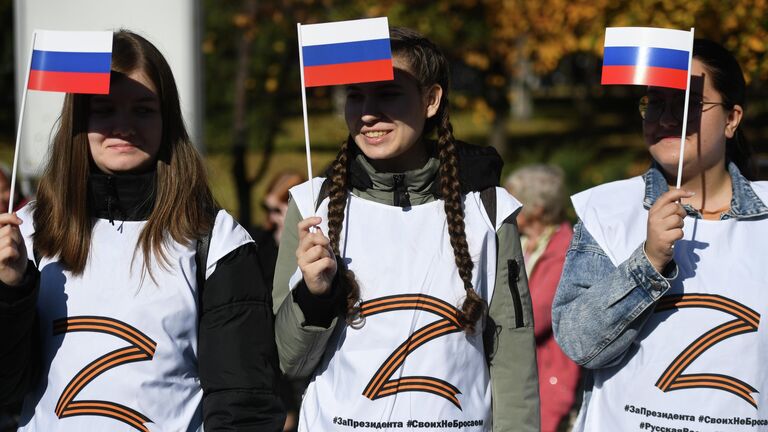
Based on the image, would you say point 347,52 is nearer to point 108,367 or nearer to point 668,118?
point 668,118

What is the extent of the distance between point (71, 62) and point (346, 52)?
0.78 meters

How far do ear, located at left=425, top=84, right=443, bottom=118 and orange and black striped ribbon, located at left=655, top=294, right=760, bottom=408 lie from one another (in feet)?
3.21

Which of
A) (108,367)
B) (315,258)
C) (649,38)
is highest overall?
(649,38)

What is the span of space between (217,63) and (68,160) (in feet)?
76.5

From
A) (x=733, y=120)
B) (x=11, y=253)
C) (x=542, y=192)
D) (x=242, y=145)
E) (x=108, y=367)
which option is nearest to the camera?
(x=11, y=253)

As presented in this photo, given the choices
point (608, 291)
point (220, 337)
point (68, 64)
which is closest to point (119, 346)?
point (220, 337)

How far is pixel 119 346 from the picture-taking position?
293 cm

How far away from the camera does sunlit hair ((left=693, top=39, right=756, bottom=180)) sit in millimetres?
3295

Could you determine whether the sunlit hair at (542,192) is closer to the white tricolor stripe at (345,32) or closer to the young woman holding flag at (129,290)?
the white tricolor stripe at (345,32)

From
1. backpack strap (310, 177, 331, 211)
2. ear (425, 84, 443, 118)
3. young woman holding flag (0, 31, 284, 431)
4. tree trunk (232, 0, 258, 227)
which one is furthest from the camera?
tree trunk (232, 0, 258, 227)

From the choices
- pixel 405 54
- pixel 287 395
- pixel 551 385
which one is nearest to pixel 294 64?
pixel 287 395

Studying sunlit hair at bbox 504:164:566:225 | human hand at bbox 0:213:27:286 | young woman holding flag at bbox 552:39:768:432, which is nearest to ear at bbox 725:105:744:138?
young woman holding flag at bbox 552:39:768:432

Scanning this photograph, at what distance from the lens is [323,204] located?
3229mm

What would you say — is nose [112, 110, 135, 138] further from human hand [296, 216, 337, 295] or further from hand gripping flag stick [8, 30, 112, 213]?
human hand [296, 216, 337, 295]
